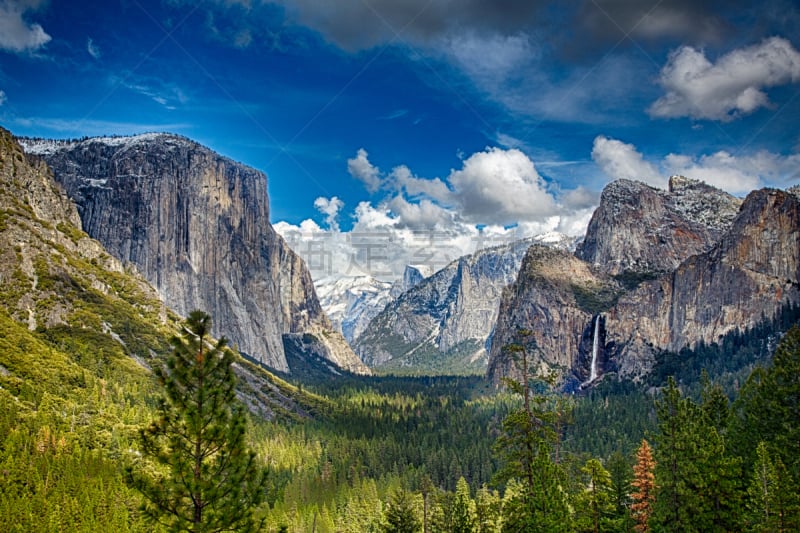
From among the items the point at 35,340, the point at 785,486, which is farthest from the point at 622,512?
the point at 35,340

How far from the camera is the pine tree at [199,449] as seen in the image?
22.1 meters

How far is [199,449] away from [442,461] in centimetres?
12117

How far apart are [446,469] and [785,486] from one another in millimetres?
105452

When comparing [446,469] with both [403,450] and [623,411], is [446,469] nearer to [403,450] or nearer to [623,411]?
[403,450]

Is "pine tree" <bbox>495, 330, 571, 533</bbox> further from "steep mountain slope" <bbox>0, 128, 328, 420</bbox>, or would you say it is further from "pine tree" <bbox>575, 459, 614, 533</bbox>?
"steep mountain slope" <bbox>0, 128, 328, 420</bbox>

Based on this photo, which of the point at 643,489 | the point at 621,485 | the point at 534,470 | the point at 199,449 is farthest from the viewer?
the point at 621,485

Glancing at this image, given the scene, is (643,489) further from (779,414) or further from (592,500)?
(592,500)

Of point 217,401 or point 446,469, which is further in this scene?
point 446,469

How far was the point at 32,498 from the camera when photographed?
58.5 m

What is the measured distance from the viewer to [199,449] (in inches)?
908

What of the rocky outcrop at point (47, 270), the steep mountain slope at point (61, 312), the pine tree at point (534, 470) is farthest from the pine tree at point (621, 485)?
the rocky outcrop at point (47, 270)

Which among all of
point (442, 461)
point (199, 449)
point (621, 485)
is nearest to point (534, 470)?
point (199, 449)

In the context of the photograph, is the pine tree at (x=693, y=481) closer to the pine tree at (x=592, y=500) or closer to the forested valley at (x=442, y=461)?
the forested valley at (x=442, y=461)

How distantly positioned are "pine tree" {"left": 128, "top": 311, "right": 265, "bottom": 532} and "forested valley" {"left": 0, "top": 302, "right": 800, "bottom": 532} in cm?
80
